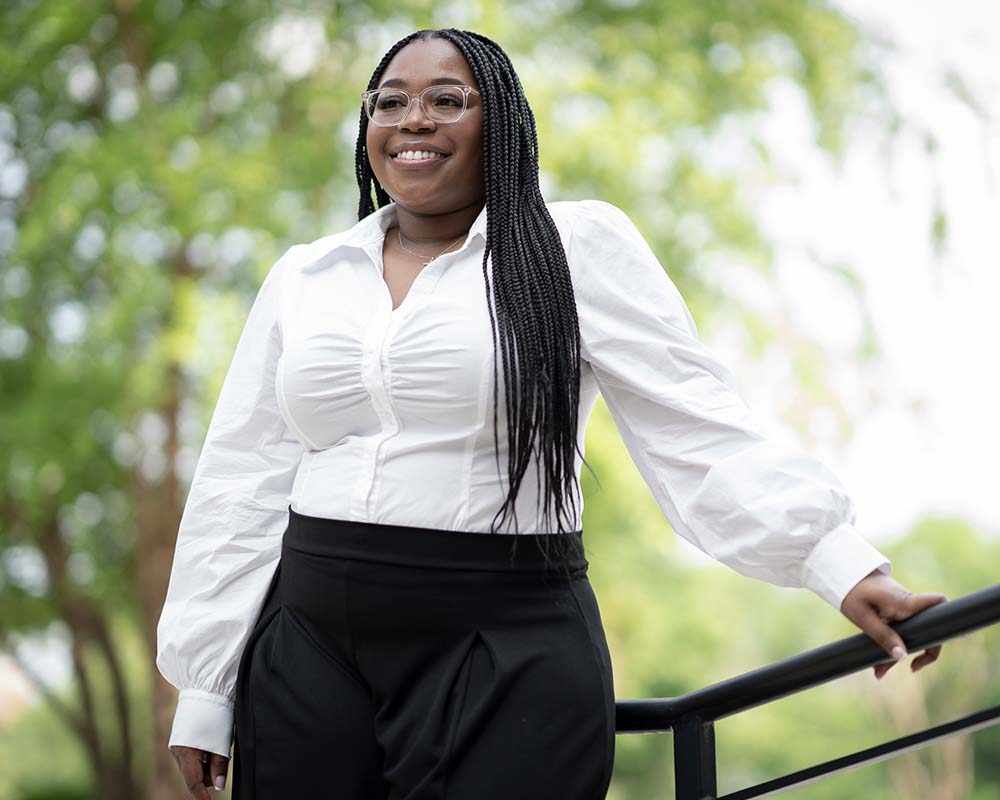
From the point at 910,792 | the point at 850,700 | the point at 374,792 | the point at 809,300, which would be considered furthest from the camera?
the point at 850,700

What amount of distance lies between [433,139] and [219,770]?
955mm

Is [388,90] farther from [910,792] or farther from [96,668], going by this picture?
[910,792]

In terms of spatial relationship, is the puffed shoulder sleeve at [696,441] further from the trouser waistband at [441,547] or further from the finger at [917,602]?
the trouser waistband at [441,547]

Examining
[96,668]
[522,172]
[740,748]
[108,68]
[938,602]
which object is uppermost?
[108,68]

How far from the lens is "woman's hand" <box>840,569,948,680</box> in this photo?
1313 mm

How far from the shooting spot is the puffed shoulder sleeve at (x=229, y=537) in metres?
1.82

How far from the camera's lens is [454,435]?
1.62m

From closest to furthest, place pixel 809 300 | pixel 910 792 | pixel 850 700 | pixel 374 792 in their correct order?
pixel 374 792 < pixel 809 300 < pixel 910 792 < pixel 850 700

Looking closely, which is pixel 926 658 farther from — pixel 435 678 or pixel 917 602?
pixel 435 678

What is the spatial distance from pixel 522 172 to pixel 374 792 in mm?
840

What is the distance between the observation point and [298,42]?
7934 millimetres

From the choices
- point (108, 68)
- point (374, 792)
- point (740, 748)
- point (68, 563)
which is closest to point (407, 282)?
point (374, 792)

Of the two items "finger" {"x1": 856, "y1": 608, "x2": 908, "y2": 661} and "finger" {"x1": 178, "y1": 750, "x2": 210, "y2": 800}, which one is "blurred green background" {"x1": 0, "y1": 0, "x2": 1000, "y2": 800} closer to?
"finger" {"x1": 178, "y1": 750, "x2": 210, "y2": 800}

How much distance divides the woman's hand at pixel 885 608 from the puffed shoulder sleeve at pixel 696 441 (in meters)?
0.01
